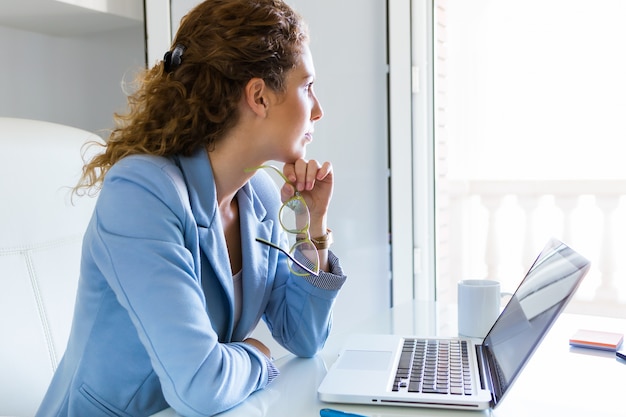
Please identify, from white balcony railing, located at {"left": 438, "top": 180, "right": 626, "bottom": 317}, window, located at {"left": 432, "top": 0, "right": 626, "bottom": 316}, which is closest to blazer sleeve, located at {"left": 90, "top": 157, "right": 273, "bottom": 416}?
window, located at {"left": 432, "top": 0, "right": 626, "bottom": 316}

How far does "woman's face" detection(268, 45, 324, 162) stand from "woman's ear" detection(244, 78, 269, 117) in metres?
0.01

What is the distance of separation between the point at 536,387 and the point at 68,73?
2059 mm

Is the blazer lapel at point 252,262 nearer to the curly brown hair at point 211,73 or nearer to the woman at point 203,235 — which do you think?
the woman at point 203,235

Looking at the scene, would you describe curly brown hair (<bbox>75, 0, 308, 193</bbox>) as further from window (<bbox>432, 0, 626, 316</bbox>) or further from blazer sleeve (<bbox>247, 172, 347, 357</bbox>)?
window (<bbox>432, 0, 626, 316</bbox>)

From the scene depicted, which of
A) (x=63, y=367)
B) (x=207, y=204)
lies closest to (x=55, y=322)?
(x=63, y=367)

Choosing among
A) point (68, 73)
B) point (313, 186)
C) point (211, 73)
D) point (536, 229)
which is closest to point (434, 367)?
point (313, 186)

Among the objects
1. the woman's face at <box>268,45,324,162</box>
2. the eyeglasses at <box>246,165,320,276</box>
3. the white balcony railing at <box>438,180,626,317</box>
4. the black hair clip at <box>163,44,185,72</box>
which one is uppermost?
the black hair clip at <box>163,44,185,72</box>

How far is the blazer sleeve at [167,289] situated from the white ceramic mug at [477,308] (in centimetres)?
38

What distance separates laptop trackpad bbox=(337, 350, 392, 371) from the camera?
3.11 ft

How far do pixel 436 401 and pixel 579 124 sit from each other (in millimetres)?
3388

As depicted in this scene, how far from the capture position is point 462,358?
0.98 metres

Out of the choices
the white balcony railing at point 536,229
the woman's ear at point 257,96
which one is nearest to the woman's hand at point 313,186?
the woman's ear at point 257,96

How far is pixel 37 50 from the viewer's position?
227cm

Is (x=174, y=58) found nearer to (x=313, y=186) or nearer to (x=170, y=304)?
(x=313, y=186)
